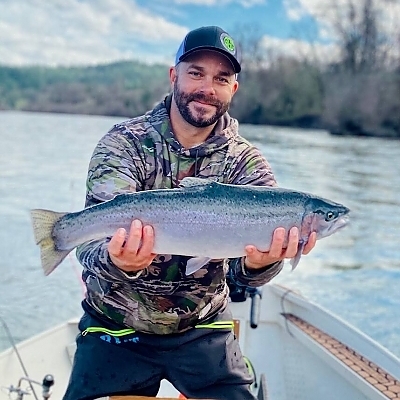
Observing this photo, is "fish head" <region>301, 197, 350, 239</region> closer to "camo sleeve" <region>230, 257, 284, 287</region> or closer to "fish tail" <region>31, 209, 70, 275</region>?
"camo sleeve" <region>230, 257, 284, 287</region>

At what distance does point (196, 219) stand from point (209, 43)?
0.97 metres

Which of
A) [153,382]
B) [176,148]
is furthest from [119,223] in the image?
[153,382]

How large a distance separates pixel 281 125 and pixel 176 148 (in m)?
54.2

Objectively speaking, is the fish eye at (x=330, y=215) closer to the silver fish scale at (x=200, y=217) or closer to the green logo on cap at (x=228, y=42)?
the silver fish scale at (x=200, y=217)

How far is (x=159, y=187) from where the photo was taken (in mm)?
2914

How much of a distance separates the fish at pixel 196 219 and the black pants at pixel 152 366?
1.77ft

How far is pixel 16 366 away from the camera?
4.36 meters

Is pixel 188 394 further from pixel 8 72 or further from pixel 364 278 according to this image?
pixel 8 72

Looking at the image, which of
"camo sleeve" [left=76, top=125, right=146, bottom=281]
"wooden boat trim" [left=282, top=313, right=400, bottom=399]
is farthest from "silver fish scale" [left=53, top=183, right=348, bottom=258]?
"wooden boat trim" [left=282, top=313, right=400, bottom=399]

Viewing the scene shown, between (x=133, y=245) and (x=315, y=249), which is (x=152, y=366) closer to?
(x=133, y=245)

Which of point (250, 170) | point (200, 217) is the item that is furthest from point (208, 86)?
point (200, 217)

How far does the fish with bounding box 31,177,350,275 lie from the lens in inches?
97.6

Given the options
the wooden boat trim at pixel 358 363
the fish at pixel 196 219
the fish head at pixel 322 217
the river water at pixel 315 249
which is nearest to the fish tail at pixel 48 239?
the fish at pixel 196 219

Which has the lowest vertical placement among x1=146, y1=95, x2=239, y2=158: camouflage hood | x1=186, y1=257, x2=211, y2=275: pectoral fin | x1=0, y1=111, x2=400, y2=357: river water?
x1=0, y1=111, x2=400, y2=357: river water
